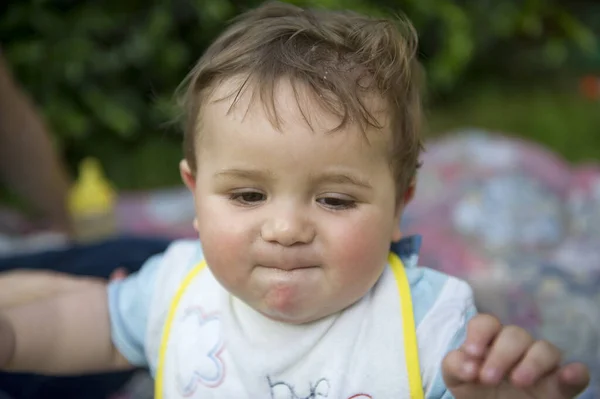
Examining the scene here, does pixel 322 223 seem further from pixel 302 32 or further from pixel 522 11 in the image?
pixel 522 11

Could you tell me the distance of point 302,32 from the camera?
1.25 meters

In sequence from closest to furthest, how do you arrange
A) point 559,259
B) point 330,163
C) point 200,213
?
point 330,163
point 200,213
point 559,259

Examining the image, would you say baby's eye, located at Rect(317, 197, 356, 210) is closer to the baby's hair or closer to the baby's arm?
the baby's hair

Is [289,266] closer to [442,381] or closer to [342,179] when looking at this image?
[342,179]

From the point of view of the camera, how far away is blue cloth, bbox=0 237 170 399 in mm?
1755

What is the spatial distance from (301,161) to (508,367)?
44 centimetres

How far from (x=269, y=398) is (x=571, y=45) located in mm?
4408

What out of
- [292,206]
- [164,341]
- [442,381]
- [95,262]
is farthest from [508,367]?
[95,262]

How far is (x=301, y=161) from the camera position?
44.8 inches

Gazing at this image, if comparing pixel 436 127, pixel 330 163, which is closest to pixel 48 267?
pixel 330 163

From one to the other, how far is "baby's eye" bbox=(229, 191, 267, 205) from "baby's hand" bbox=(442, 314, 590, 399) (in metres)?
0.39

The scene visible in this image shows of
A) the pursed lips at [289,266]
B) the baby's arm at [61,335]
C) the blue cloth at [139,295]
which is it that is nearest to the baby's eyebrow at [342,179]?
the pursed lips at [289,266]

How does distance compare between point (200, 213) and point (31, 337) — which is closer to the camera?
point (200, 213)

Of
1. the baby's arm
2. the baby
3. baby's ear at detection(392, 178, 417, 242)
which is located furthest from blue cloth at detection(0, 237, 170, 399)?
baby's ear at detection(392, 178, 417, 242)
